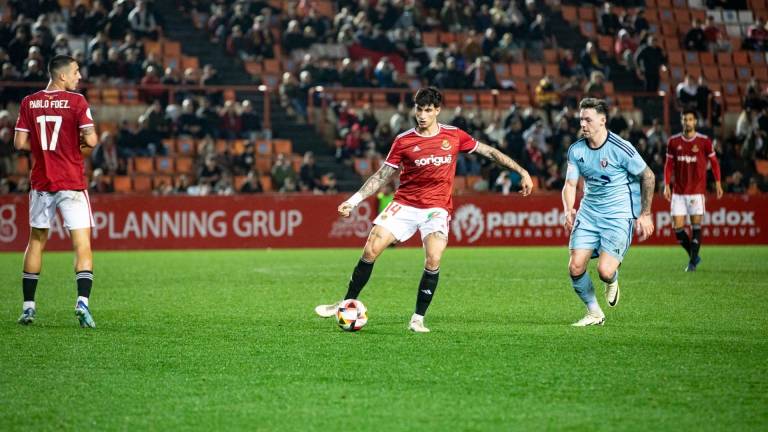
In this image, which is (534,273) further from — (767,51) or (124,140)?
(767,51)

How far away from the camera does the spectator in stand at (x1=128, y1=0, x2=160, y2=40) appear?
27591 millimetres

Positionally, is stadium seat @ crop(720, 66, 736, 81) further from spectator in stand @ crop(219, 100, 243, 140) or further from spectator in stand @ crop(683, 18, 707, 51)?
spectator in stand @ crop(219, 100, 243, 140)

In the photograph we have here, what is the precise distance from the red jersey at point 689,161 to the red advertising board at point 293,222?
7.22m

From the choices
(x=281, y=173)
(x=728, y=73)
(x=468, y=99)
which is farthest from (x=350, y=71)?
(x=728, y=73)

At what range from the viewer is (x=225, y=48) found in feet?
96.5

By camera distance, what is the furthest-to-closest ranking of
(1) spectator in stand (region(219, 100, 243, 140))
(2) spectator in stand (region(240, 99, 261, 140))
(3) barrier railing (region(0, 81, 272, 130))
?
1. (2) spectator in stand (region(240, 99, 261, 140))
2. (1) spectator in stand (region(219, 100, 243, 140))
3. (3) barrier railing (region(0, 81, 272, 130))

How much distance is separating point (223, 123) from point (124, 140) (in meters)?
2.28

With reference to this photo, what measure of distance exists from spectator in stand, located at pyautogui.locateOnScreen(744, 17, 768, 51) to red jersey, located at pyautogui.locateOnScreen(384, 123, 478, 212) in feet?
87.3

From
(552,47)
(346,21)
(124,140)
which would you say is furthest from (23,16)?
(552,47)

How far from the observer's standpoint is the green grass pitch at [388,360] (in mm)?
6277

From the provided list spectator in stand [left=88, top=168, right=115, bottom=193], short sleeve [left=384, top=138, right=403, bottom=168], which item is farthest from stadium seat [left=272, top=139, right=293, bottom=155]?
short sleeve [left=384, top=138, right=403, bottom=168]

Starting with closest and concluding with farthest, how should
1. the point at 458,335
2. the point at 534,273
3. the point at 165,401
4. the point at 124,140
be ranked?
the point at 165,401 → the point at 458,335 → the point at 534,273 → the point at 124,140

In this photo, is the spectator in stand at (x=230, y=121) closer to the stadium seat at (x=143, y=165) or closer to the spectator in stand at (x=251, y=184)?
the spectator in stand at (x=251, y=184)

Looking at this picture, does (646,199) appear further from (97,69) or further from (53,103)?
(97,69)
